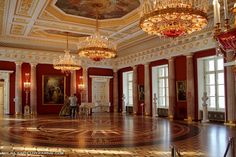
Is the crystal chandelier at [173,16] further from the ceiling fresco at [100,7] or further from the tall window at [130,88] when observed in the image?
the tall window at [130,88]

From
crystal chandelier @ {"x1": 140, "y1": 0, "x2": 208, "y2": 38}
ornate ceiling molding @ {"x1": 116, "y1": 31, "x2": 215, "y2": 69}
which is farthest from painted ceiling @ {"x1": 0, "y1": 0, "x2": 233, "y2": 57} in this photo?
crystal chandelier @ {"x1": 140, "y1": 0, "x2": 208, "y2": 38}

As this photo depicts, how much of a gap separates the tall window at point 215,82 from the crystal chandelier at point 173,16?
6724 millimetres

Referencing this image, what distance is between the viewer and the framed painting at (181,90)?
14477mm

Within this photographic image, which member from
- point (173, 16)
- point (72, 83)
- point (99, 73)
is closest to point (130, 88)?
point (99, 73)

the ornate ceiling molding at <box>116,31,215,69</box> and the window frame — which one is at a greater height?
the ornate ceiling molding at <box>116,31,215,69</box>

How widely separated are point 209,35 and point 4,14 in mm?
9557

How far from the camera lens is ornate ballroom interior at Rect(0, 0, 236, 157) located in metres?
6.56

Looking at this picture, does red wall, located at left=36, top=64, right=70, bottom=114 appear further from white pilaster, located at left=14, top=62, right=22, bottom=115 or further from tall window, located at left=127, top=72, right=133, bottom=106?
tall window, located at left=127, top=72, right=133, bottom=106

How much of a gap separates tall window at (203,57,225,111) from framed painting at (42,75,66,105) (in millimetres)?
10200

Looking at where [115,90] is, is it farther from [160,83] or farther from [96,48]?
[96,48]

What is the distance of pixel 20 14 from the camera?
11.6 m

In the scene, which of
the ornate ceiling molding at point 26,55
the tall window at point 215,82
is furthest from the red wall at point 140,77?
the tall window at point 215,82

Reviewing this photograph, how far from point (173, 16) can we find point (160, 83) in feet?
36.1

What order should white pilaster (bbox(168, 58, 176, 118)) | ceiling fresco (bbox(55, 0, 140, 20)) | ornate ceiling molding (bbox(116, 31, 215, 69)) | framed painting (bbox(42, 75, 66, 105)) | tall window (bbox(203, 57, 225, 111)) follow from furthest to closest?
framed painting (bbox(42, 75, 66, 105))
white pilaster (bbox(168, 58, 176, 118))
tall window (bbox(203, 57, 225, 111))
ornate ceiling molding (bbox(116, 31, 215, 69))
ceiling fresco (bbox(55, 0, 140, 20))
